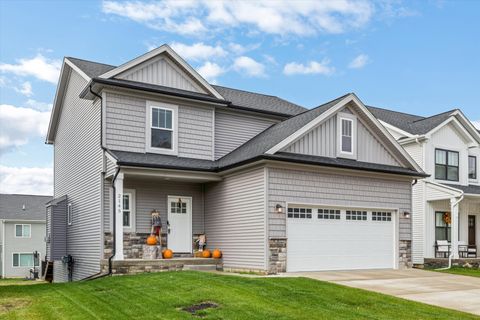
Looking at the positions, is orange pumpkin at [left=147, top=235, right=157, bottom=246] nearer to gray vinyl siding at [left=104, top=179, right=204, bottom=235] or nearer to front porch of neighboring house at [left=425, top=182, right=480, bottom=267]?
gray vinyl siding at [left=104, top=179, right=204, bottom=235]

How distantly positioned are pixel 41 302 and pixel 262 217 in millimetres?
6701

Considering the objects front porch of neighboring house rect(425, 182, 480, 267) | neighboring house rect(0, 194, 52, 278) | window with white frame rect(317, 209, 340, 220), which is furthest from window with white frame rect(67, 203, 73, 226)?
neighboring house rect(0, 194, 52, 278)

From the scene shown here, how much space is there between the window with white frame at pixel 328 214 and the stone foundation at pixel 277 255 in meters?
1.84

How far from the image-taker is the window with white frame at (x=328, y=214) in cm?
1684

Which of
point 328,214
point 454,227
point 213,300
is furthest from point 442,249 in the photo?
point 213,300

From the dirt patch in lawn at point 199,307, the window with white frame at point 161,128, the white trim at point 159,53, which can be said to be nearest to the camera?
the dirt patch in lawn at point 199,307

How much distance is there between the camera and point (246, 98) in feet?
71.0

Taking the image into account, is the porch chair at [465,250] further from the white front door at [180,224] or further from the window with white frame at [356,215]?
the white front door at [180,224]

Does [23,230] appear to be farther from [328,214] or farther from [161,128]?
[328,214]

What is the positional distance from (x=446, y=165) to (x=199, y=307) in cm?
1801

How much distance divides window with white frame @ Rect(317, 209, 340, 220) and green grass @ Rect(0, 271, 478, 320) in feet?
13.3

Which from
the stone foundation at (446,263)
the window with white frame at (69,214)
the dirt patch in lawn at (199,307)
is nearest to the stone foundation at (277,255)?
the dirt patch in lawn at (199,307)

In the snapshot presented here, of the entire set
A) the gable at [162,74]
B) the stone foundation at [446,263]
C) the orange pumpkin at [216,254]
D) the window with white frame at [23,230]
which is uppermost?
the gable at [162,74]

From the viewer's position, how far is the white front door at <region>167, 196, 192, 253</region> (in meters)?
17.6
